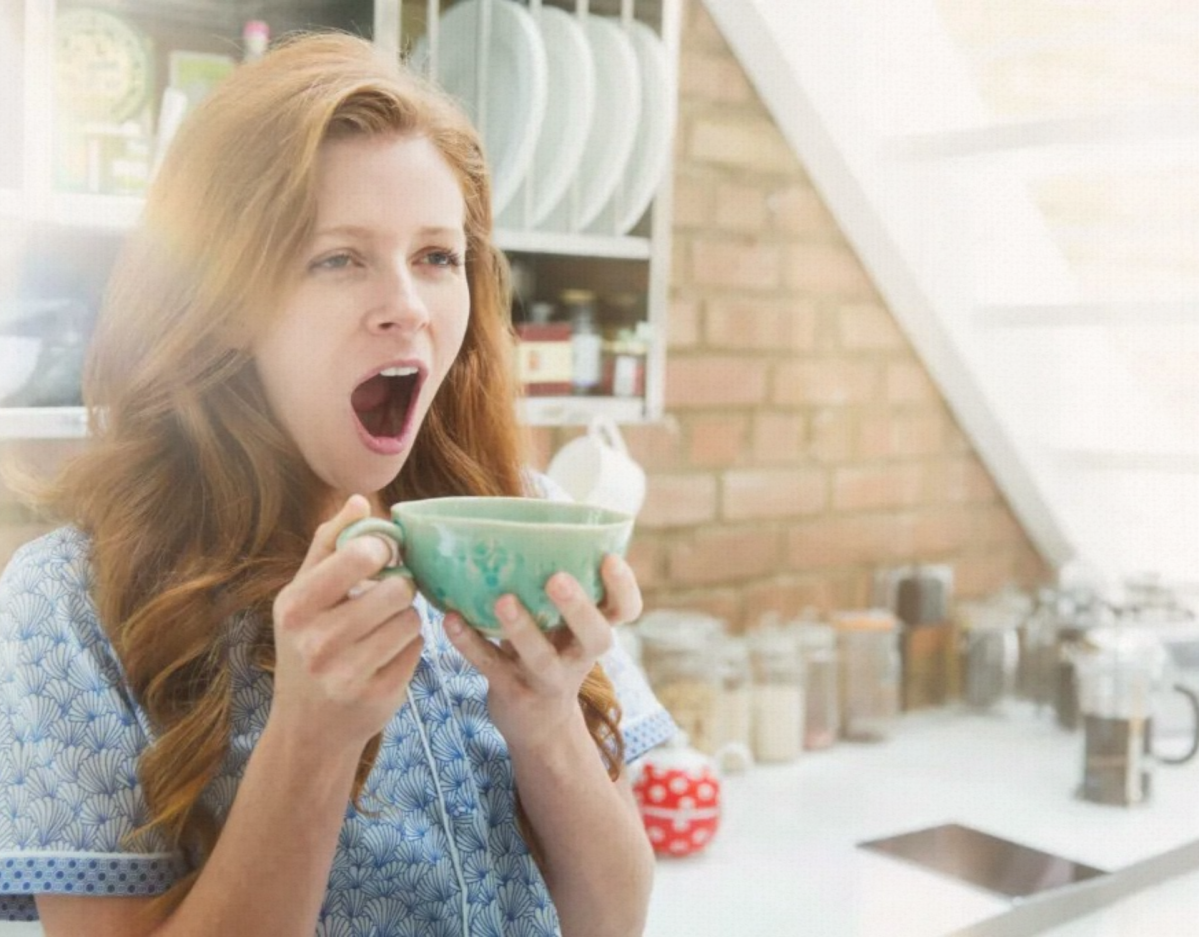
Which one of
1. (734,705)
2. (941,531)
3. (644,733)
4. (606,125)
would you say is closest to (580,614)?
(644,733)

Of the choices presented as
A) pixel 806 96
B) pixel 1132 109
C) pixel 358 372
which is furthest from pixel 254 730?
pixel 806 96

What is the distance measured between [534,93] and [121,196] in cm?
45

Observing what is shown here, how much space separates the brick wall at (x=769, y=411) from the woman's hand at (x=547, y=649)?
1035mm

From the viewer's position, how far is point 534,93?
4.95ft

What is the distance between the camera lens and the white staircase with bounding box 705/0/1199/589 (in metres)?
2.14

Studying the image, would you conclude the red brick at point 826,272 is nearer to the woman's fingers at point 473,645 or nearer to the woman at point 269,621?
the woman at point 269,621

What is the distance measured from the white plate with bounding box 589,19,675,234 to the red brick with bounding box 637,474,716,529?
553 millimetres

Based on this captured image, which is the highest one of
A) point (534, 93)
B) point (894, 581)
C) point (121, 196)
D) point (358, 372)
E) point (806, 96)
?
point (806, 96)

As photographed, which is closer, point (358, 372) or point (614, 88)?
point (358, 372)

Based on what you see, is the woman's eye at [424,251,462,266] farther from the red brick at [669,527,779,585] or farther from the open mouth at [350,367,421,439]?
the red brick at [669,527,779,585]

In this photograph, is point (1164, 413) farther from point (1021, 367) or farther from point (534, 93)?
point (534, 93)

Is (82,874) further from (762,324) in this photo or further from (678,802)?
(762,324)

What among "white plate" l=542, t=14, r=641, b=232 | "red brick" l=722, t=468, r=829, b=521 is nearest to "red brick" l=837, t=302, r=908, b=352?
"red brick" l=722, t=468, r=829, b=521

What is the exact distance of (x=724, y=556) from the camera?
2250mm
